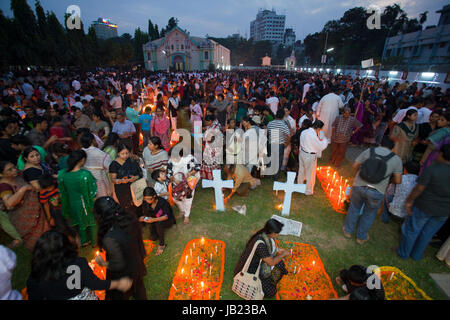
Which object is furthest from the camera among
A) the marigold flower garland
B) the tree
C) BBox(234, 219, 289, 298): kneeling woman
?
the tree

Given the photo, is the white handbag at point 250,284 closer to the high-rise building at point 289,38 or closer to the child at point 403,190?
the child at point 403,190

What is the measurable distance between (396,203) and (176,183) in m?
4.33

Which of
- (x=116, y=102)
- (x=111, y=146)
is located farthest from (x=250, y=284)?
(x=116, y=102)

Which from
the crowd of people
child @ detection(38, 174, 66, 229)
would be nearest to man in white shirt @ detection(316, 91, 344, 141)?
the crowd of people

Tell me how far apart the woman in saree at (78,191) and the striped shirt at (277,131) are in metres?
4.11

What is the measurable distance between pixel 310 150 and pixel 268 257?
2.95m

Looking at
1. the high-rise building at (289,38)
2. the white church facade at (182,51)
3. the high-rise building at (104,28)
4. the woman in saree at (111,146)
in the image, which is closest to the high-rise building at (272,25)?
the high-rise building at (289,38)

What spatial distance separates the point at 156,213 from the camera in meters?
3.79

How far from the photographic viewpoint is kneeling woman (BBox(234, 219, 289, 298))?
9.41 feet

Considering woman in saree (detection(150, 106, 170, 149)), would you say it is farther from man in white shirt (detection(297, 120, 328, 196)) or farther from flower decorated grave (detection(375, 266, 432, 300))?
flower decorated grave (detection(375, 266, 432, 300))

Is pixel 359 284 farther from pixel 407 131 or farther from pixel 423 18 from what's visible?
pixel 423 18

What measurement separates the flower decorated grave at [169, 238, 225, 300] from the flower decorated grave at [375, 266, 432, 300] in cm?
243
